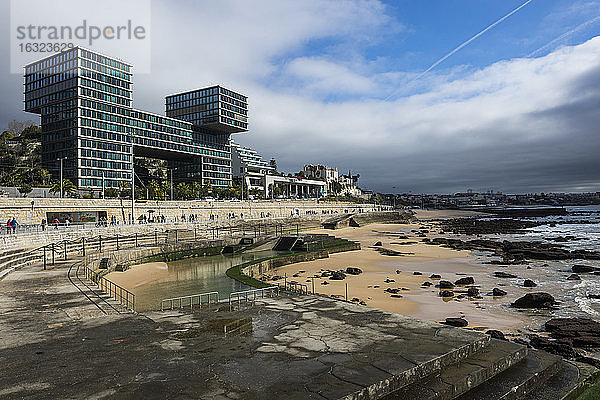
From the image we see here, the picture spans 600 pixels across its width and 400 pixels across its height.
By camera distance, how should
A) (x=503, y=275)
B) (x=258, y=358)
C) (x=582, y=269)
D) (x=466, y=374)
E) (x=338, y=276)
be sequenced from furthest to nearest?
(x=582, y=269) < (x=503, y=275) < (x=338, y=276) < (x=258, y=358) < (x=466, y=374)

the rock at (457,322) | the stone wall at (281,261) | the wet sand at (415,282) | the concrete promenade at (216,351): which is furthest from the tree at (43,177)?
the rock at (457,322)

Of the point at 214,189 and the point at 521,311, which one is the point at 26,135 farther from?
the point at 521,311

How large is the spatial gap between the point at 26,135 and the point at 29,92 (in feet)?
42.8

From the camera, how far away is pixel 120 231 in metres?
40.1

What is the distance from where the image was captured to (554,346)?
43.3ft

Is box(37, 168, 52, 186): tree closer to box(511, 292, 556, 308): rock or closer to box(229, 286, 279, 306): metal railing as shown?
box(229, 286, 279, 306): metal railing

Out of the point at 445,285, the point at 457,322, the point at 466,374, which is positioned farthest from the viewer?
the point at 445,285

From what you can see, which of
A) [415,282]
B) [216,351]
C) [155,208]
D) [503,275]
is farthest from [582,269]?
[155,208]

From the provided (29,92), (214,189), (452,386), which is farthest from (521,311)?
(29,92)

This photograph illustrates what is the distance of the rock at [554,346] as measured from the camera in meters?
12.6

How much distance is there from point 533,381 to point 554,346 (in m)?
5.11

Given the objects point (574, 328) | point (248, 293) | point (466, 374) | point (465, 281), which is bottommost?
point (465, 281)

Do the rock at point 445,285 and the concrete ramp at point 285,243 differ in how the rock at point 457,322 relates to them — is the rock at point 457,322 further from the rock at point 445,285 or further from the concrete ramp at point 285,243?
the concrete ramp at point 285,243

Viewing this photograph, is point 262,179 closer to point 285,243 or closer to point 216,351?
point 285,243
